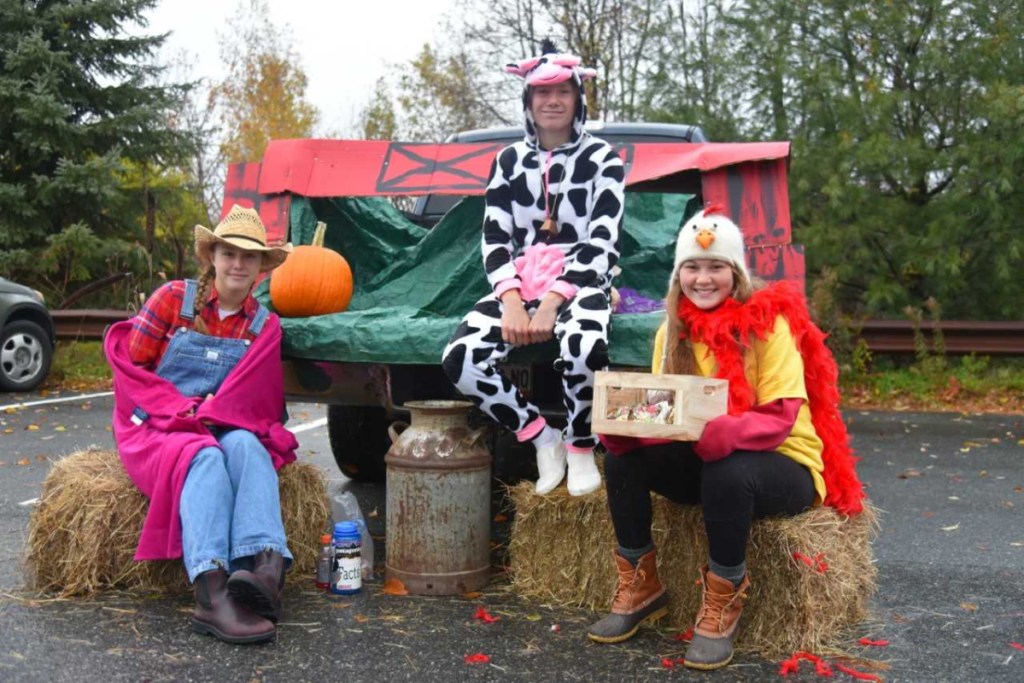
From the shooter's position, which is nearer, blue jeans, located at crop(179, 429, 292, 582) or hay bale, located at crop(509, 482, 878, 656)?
hay bale, located at crop(509, 482, 878, 656)

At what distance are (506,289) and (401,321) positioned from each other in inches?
24.3

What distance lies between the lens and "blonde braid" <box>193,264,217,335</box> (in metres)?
4.16

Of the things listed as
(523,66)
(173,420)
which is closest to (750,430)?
(523,66)

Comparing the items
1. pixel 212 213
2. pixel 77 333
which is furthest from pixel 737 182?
pixel 212 213

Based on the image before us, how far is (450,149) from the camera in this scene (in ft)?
18.0

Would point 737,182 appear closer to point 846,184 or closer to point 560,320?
point 560,320

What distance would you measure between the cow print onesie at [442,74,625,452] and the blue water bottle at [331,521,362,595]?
69 centimetres

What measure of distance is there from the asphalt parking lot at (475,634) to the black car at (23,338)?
17.4 feet

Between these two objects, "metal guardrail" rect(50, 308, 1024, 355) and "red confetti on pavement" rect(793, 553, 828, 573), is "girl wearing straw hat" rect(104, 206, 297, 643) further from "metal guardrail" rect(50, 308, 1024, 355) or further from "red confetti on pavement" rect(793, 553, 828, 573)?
"metal guardrail" rect(50, 308, 1024, 355)

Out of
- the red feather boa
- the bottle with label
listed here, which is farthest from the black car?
the red feather boa

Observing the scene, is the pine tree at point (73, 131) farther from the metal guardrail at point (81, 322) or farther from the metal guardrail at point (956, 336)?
the metal guardrail at point (956, 336)

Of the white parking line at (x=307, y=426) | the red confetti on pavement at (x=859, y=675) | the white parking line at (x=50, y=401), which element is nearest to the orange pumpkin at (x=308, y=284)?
the red confetti on pavement at (x=859, y=675)

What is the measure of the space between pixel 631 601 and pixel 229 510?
4.63 feet

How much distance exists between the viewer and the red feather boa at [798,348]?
→ 11.3ft
